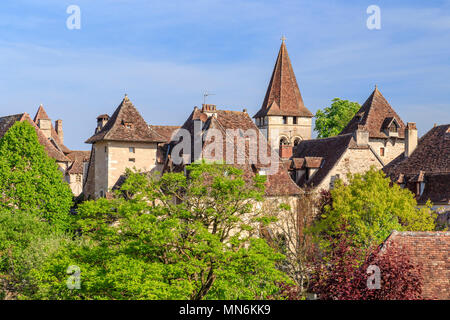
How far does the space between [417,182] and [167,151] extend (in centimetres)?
1780

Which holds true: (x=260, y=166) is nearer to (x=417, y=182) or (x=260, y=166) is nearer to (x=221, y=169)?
(x=417, y=182)

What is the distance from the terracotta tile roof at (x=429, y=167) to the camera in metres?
45.8

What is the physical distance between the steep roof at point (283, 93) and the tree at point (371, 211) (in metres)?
42.7

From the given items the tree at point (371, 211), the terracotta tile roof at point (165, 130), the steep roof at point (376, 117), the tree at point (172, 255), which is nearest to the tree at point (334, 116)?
the steep roof at point (376, 117)

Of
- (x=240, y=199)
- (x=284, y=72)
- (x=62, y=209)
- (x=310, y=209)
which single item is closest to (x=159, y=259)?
(x=240, y=199)

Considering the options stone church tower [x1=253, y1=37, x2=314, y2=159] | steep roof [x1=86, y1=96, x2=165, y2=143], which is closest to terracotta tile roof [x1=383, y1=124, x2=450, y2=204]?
steep roof [x1=86, y1=96, x2=165, y2=143]

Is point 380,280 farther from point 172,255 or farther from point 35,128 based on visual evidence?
point 35,128

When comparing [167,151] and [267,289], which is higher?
[167,151]

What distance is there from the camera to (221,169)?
28.8 meters

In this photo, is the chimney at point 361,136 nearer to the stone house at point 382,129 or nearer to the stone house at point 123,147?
the stone house at point 382,129

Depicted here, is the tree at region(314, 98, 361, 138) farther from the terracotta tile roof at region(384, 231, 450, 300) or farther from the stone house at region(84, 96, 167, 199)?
the terracotta tile roof at region(384, 231, 450, 300)

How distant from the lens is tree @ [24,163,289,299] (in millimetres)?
23844

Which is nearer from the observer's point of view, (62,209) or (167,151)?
(62,209)

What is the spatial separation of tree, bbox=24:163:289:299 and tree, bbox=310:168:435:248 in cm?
1192
